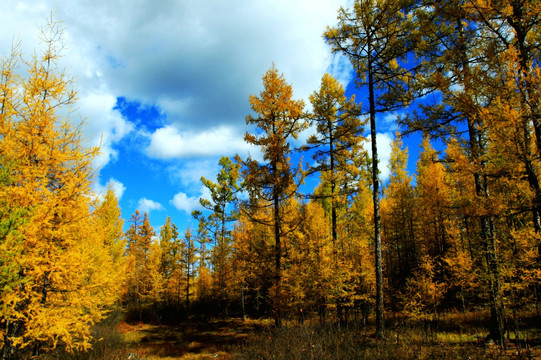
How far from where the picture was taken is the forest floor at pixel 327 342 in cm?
611

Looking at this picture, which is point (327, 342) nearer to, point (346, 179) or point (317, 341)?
point (317, 341)

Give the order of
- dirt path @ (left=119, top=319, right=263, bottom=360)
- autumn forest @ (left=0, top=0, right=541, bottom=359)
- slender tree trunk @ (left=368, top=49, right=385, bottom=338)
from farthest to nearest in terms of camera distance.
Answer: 1. dirt path @ (left=119, top=319, right=263, bottom=360)
2. slender tree trunk @ (left=368, top=49, right=385, bottom=338)
3. autumn forest @ (left=0, top=0, right=541, bottom=359)

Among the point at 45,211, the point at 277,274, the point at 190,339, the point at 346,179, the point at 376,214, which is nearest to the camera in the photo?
the point at 45,211

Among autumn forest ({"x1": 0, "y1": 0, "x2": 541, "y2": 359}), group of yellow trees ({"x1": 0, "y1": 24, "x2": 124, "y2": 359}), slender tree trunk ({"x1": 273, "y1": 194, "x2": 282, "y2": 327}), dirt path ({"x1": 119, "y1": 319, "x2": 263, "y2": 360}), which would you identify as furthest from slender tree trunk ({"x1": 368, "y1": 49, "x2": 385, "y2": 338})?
group of yellow trees ({"x1": 0, "y1": 24, "x2": 124, "y2": 359})

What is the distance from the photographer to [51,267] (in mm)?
6504

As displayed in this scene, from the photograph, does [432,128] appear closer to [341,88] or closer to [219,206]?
[341,88]

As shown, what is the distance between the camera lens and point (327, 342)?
22.0 ft

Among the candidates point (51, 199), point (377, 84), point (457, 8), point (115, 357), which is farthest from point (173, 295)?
point (457, 8)

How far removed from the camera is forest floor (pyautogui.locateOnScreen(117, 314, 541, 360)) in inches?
240

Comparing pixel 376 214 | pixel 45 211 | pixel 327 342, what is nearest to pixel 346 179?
pixel 376 214

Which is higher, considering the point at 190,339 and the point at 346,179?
the point at 346,179

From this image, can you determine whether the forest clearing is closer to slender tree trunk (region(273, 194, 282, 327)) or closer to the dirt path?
the dirt path

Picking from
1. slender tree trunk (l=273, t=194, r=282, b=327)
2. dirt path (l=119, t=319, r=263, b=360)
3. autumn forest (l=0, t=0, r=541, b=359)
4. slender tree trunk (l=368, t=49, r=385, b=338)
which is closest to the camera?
autumn forest (l=0, t=0, r=541, b=359)

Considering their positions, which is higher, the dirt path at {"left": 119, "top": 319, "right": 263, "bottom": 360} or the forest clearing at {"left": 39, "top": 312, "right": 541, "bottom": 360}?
the forest clearing at {"left": 39, "top": 312, "right": 541, "bottom": 360}
